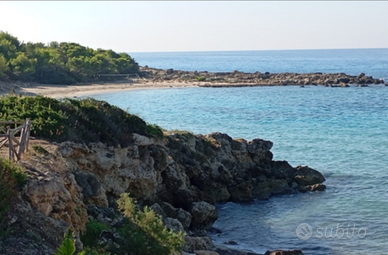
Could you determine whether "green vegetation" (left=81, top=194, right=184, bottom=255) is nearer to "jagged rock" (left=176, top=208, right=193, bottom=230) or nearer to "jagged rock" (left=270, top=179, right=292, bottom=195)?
"jagged rock" (left=176, top=208, right=193, bottom=230)

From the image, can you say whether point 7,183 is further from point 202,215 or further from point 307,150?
point 307,150

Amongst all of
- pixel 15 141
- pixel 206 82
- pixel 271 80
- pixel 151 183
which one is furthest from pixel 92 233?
pixel 271 80

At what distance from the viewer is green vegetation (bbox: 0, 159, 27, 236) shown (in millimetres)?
9797

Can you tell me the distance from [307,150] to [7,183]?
2505 cm

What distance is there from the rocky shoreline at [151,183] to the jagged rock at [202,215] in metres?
0.04

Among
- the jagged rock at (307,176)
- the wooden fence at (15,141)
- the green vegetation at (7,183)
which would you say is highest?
the wooden fence at (15,141)

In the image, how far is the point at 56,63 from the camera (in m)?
72.7

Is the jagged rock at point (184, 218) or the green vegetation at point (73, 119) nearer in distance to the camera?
the green vegetation at point (73, 119)

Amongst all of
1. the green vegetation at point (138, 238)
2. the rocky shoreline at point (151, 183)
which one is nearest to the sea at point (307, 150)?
the rocky shoreline at point (151, 183)

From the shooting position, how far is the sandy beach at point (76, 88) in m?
54.8

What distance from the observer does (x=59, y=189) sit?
36.7 feet

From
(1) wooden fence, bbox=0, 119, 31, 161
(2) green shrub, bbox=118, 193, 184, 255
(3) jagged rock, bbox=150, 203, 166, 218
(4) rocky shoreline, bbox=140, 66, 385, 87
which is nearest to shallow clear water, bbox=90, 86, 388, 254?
(3) jagged rock, bbox=150, 203, 166, 218

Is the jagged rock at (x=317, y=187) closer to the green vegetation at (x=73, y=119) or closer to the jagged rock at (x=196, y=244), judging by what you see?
the green vegetation at (x=73, y=119)

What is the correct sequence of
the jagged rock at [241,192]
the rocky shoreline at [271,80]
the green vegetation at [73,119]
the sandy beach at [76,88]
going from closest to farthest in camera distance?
the green vegetation at [73,119] → the jagged rock at [241,192] → the sandy beach at [76,88] → the rocky shoreline at [271,80]
